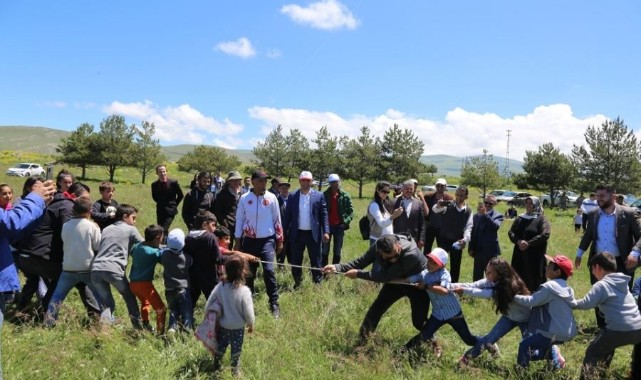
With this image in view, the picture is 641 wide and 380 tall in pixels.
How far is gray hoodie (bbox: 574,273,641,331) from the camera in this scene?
4.07 m

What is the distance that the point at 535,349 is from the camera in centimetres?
437

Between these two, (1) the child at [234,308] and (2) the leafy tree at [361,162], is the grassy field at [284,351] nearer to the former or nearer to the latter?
(1) the child at [234,308]

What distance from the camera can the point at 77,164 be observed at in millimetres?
40000

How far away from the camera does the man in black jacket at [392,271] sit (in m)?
4.75

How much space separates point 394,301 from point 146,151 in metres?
39.5

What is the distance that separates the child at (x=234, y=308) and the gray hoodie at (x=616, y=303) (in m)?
3.28

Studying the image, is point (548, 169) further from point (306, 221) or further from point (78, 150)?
point (78, 150)

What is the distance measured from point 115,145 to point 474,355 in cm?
4079

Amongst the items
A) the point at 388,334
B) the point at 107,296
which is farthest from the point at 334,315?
the point at 107,296

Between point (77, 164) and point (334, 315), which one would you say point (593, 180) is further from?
point (77, 164)

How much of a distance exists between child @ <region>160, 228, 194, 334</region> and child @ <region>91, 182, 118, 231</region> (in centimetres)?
168

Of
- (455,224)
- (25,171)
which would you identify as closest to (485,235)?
(455,224)

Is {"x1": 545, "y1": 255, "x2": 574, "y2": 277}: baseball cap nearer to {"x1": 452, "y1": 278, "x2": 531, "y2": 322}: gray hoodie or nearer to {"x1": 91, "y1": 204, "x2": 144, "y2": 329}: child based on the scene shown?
{"x1": 452, "y1": 278, "x2": 531, "y2": 322}: gray hoodie

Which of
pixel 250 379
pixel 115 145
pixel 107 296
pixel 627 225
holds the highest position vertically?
pixel 115 145
